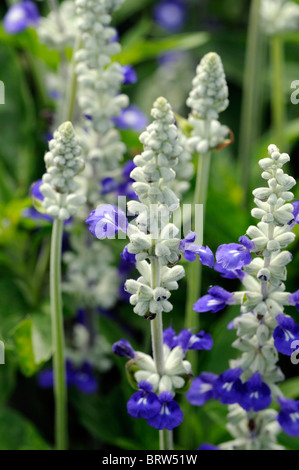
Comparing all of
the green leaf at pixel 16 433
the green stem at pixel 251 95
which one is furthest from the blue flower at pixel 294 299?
the green stem at pixel 251 95

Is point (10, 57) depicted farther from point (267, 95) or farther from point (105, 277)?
point (267, 95)

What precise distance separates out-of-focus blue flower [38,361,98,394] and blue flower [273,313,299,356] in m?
0.89

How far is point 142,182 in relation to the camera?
1244 mm

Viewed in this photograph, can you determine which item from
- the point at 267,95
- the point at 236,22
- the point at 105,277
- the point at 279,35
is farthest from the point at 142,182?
the point at 236,22

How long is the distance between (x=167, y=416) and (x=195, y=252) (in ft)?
1.12

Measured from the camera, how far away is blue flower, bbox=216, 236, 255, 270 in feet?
3.97

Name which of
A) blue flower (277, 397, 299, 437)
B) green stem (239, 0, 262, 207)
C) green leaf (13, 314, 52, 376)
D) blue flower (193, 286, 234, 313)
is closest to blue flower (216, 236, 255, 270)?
blue flower (193, 286, 234, 313)

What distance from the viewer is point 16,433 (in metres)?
1.82

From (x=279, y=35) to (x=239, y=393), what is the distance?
167 cm

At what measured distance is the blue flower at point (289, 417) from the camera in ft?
4.78

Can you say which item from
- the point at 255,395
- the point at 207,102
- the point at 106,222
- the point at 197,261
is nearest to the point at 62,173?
the point at 106,222

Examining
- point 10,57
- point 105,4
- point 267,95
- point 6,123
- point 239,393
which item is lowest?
point 239,393

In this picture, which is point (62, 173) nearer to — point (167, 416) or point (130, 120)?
point (167, 416)

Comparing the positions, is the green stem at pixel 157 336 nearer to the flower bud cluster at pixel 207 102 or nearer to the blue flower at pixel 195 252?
the blue flower at pixel 195 252
